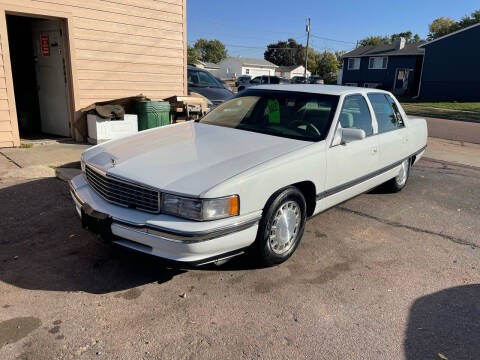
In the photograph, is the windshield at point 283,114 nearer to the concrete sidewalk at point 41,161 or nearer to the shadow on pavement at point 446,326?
the shadow on pavement at point 446,326

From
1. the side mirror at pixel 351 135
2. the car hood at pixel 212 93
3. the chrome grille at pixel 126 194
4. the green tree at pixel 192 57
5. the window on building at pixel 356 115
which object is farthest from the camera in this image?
the green tree at pixel 192 57

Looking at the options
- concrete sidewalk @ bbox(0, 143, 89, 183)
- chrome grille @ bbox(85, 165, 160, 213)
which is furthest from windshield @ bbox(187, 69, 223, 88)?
chrome grille @ bbox(85, 165, 160, 213)

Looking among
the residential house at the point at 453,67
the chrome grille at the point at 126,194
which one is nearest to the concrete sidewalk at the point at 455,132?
the chrome grille at the point at 126,194

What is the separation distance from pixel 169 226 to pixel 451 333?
2.11 m

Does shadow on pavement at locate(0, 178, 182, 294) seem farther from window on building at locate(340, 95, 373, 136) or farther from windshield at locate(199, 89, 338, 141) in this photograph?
window on building at locate(340, 95, 373, 136)

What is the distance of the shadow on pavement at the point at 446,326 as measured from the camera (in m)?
2.54

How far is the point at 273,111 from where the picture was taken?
14.1 ft

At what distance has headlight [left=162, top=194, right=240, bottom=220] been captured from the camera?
109 inches

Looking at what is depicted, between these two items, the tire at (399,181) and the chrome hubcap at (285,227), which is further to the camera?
the tire at (399,181)

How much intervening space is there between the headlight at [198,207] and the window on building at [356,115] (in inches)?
73.5

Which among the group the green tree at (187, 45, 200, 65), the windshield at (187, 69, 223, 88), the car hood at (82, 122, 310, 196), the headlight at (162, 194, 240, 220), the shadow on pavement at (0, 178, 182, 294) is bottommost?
the shadow on pavement at (0, 178, 182, 294)

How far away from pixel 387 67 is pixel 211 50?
258ft

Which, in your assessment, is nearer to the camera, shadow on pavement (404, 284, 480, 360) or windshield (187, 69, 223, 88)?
shadow on pavement (404, 284, 480, 360)

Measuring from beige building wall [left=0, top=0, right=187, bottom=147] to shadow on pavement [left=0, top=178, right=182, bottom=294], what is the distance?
358cm
